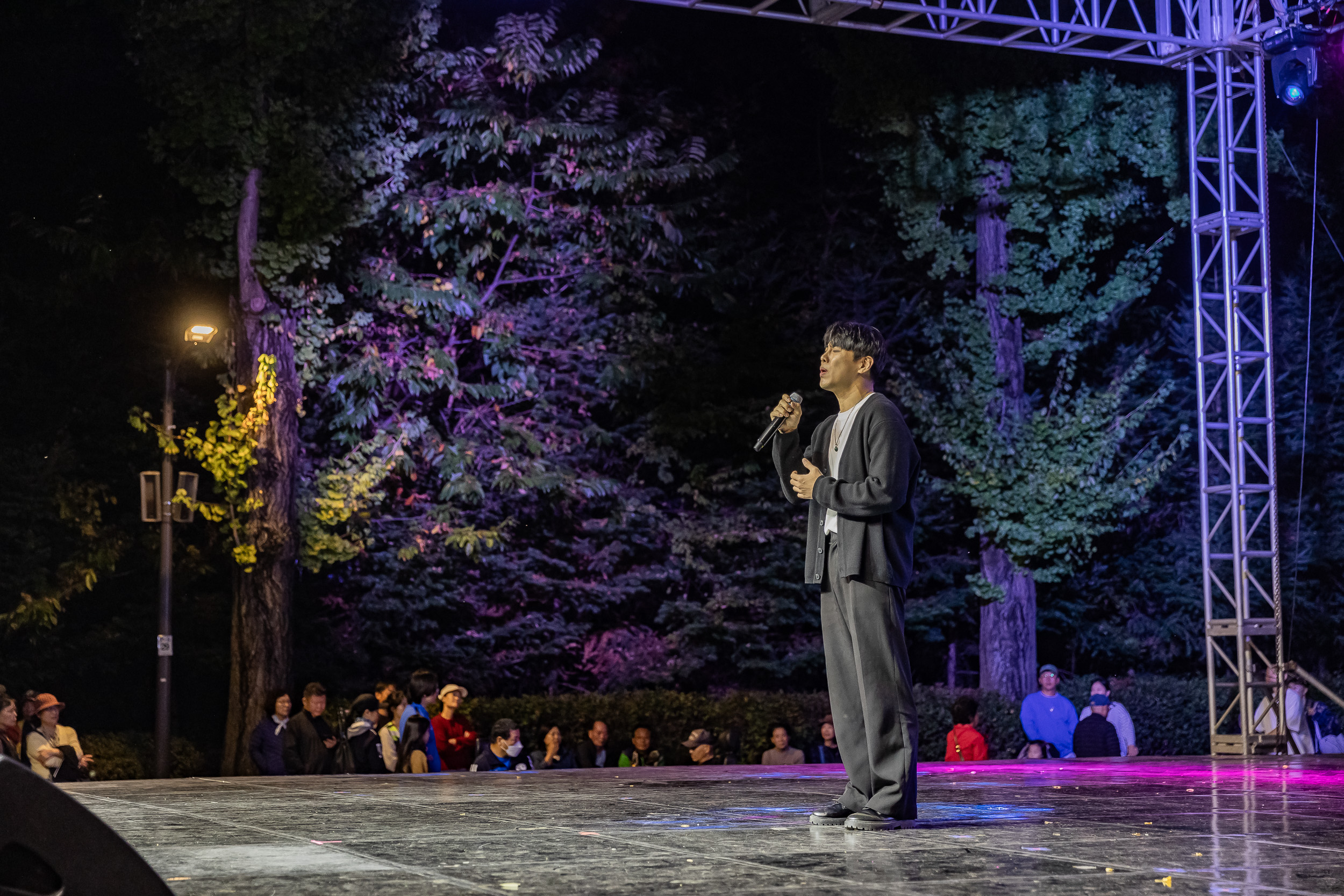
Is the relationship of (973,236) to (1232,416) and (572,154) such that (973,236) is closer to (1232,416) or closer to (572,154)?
(572,154)

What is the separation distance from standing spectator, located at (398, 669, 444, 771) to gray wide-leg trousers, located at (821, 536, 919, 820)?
6.45 metres

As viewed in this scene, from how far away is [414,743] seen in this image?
10.9 meters

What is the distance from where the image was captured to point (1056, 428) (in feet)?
65.3

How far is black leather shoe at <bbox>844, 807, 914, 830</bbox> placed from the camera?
15.2ft

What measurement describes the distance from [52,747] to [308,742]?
172 centimetres

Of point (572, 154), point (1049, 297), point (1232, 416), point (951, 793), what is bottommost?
point (951, 793)

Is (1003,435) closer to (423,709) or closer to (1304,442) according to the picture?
(1304,442)

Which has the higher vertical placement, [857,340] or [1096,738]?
[857,340]

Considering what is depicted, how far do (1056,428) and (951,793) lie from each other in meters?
14.1

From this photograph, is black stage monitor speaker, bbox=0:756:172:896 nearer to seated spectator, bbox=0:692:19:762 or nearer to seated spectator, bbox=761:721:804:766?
seated spectator, bbox=0:692:19:762

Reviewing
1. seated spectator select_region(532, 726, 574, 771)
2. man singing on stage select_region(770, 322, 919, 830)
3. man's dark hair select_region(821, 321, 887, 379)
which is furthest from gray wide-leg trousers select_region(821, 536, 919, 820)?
seated spectator select_region(532, 726, 574, 771)

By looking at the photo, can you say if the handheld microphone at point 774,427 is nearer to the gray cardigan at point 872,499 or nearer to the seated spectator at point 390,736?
the gray cardigan at point 872,499

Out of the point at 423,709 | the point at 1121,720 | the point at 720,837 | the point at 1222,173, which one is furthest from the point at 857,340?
the point at 1222,173

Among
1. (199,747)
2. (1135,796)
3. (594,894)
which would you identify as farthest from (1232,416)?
(199,747)
